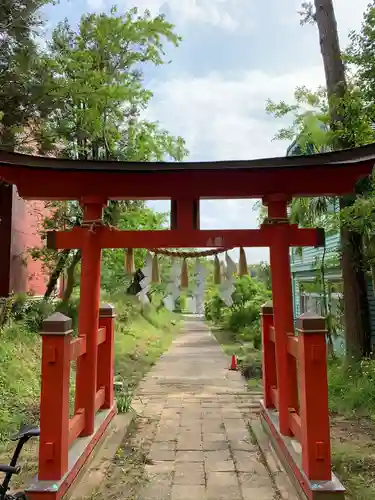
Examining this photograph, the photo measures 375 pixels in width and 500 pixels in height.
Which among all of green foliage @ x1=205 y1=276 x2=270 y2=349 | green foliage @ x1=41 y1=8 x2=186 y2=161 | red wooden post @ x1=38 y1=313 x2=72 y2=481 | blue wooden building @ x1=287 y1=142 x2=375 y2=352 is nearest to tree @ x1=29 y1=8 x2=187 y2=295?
green foliage @ x1=41 y1=8 x2=186 y2=161

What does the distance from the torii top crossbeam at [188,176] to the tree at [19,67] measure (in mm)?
4180

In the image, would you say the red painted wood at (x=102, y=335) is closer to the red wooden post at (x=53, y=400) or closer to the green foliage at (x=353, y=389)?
the red wooden post at (x=53, y=400)

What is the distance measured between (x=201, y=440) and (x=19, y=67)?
7.17 metres

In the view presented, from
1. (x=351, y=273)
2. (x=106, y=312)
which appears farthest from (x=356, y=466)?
(x=351, y=273)

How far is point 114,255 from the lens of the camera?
1320cm

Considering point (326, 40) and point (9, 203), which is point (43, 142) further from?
point (326, 40)

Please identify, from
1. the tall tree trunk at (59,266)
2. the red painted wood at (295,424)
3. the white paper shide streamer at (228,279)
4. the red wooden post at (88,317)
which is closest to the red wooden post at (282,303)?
the red painted wood at (295,424)

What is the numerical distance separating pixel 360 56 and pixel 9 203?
839 centimetres

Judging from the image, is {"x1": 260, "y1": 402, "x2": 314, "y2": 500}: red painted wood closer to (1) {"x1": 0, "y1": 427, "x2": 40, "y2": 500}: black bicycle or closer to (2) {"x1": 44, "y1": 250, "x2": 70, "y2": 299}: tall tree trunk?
(1) {"x1": 0, "y1": 427, "x2": 40, "y2": 500}: black bicycle

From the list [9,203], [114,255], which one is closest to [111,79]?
[9,203]

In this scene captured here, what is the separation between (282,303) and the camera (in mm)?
4449

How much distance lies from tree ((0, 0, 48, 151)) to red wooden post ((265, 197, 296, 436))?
5.82m

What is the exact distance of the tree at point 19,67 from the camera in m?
7.57

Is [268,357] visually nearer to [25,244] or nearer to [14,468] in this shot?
[14,468]
